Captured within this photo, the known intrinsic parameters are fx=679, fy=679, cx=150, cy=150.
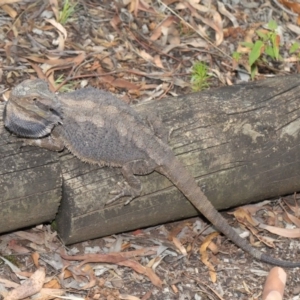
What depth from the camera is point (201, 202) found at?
4.91 m

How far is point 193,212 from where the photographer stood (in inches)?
202

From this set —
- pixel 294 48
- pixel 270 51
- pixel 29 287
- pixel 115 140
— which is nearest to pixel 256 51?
pixel 270 51

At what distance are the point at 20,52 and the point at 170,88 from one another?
4.83 ft

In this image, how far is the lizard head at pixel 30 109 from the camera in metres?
4.48

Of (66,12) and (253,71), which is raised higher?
(66,12)

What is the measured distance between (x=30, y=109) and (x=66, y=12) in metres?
2.54

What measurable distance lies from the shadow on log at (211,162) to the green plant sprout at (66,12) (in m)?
2.11

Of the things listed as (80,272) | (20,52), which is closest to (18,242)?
(80,272)

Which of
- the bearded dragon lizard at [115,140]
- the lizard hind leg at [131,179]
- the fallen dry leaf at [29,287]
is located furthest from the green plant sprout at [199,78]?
the fallen dry leaf at [29,287]

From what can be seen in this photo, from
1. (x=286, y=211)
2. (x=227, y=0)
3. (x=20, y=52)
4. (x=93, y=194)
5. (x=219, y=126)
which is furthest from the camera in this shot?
(x=227, y=0)

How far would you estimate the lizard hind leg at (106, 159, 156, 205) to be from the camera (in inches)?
186

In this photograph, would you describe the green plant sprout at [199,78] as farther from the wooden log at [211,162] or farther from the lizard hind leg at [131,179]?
the lizard hind leg at [131,179]

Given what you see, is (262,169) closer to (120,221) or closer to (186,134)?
(186,134)

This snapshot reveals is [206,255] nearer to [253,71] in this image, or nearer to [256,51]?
[256,51]
